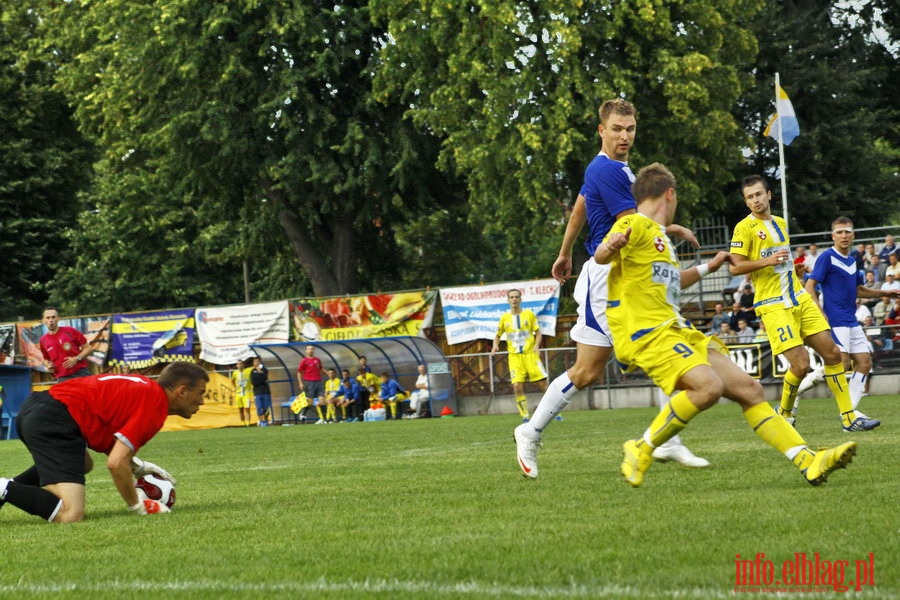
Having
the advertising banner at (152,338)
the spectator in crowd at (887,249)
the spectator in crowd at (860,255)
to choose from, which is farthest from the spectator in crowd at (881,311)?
the advertising banner at (152,338)

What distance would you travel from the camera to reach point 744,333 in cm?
2744

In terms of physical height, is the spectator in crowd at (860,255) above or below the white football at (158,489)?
above

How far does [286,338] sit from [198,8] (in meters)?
10.1

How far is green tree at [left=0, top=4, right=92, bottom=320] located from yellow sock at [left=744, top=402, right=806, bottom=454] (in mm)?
42705

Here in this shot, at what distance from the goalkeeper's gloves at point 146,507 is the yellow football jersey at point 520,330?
14067 millimetres

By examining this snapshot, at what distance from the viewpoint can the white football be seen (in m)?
8.53

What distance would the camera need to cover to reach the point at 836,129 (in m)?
39.9

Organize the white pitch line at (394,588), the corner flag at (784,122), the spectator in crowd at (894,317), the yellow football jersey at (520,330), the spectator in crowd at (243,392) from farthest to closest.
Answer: the spectator in crowd at (243,392) → the corner flag at (784,122) → the spectator in crowd at (894,317) → the yellow football jersey at (520,330) → the white pitch line at (394,588)

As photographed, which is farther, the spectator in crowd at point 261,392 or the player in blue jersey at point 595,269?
the spectator in crowd at point 261,392

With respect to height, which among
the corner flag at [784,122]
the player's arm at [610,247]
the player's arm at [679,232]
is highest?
Answer: the corner flag at [784,122]

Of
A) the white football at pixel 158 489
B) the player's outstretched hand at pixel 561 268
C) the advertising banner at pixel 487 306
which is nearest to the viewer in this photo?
the white football at pixel 158 489

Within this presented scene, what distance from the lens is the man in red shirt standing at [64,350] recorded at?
15.2m

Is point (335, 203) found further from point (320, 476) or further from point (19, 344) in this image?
point (320, 476)

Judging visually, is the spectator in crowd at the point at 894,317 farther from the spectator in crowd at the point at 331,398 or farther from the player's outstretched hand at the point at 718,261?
the player's outstretched hand at the point at 718,261
